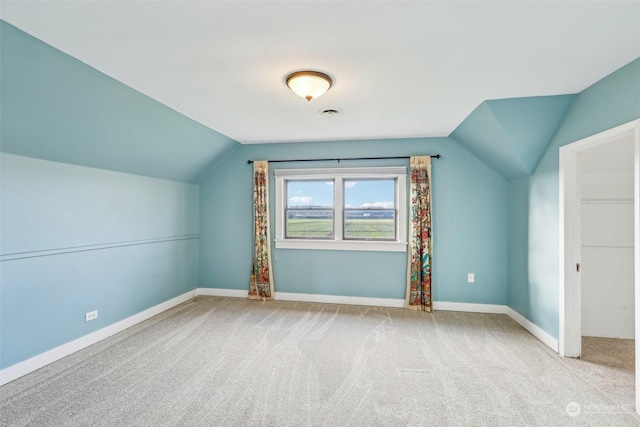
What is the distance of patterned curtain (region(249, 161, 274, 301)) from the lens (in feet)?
14.4

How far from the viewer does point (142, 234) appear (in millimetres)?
3686

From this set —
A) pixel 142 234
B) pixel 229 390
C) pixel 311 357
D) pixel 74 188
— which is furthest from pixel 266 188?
pixel 229 390

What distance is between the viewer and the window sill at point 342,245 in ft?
13.6

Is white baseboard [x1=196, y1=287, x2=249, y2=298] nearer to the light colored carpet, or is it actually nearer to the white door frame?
the light colored carpet

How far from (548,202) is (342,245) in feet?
8.03

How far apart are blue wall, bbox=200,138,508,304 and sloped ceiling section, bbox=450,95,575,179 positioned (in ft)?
1.60

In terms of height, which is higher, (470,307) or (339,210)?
(339,210)

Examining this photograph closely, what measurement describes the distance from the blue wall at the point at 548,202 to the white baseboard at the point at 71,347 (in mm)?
4552

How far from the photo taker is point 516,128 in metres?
2.93

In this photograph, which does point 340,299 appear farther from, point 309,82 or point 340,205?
point 309,82

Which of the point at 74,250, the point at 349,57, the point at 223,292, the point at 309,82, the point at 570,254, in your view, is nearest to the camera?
the point at 349,57

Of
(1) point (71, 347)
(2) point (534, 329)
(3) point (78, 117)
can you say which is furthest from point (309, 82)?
(2) point (534, 329)

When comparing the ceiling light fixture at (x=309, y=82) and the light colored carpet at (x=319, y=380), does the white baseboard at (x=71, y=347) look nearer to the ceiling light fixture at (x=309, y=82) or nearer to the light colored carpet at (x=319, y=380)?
the light colored carpet at (x=319, y=380)

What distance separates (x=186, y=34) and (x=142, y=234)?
2766mm
